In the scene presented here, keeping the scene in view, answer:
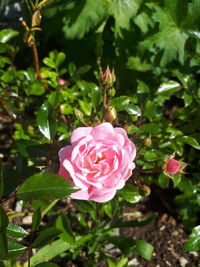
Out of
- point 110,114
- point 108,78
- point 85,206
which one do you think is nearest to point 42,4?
point 108,78

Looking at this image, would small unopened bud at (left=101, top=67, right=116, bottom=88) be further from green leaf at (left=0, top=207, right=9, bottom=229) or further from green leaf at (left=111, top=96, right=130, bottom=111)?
green leaf at (left=0, top=207, right=9, bottom=229)

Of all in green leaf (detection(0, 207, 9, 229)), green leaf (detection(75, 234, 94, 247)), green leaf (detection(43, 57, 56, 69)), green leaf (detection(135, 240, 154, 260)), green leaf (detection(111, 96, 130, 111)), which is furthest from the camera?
green leaf (detection(43, 57, 56, 69))

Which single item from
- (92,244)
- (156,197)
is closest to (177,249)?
(156,197)

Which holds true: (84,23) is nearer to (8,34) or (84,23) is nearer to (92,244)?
(8,34)

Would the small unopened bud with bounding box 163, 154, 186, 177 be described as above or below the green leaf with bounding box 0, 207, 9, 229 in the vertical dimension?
below

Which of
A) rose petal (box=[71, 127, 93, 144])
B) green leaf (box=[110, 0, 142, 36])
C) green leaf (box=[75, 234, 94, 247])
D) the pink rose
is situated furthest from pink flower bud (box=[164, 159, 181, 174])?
green leaf (box=[110, 0, 142, 36])

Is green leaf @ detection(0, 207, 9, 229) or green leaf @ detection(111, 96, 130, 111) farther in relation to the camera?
green leaf @ detection(111, 96, 130, 111)
